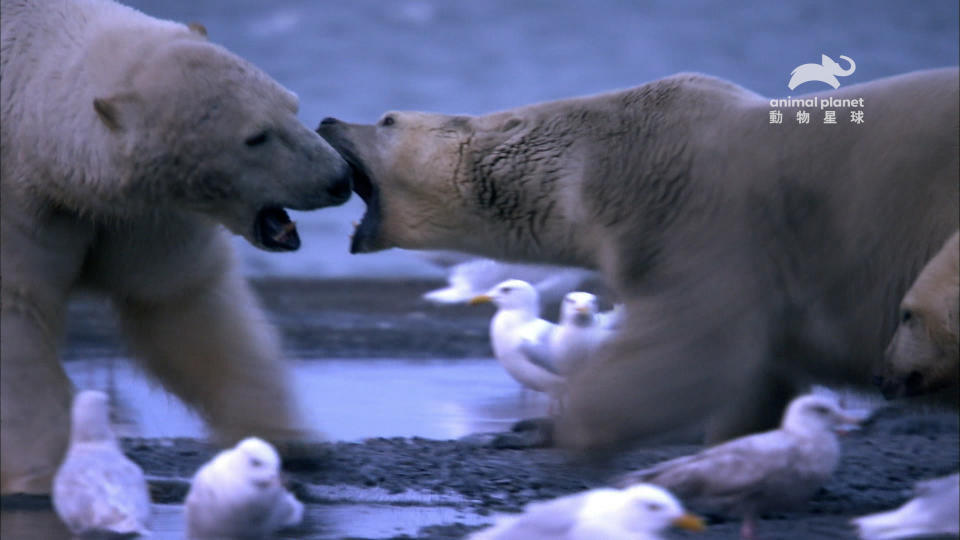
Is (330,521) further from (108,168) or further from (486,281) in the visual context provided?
(486,281)

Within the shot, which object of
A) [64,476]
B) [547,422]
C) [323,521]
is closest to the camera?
[64,476]

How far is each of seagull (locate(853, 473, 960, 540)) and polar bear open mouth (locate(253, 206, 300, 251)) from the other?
210 cm

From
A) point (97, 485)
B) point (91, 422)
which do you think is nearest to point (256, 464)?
point (97, 485)

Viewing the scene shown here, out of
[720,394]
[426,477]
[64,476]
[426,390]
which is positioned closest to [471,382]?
[426,390]

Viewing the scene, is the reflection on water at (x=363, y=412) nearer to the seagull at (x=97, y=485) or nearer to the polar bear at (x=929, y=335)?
the seagull at (x=97, y=485)

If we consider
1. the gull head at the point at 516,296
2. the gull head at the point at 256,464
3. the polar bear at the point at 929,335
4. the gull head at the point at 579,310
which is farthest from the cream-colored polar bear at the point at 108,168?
the gull head at the point at 516,296

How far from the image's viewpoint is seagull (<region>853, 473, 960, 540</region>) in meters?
3.59

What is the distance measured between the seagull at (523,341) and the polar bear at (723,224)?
5.66 ft

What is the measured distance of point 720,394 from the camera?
4559mm

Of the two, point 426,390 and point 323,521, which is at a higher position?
point 426,390

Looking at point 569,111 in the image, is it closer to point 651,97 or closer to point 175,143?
point 651,97

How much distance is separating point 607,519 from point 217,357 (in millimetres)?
2242

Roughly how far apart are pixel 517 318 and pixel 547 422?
1.46 metres

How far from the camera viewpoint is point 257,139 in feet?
14.6
